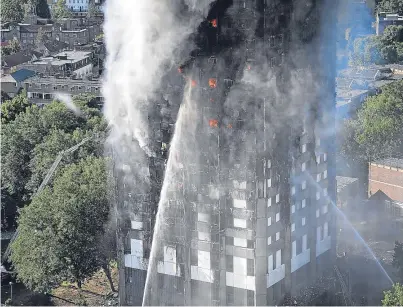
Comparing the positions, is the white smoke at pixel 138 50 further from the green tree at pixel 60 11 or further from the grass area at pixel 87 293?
the green tree at pixel 60 11

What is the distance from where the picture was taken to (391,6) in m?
69.1

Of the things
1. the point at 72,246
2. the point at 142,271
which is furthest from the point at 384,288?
the point at 72,246

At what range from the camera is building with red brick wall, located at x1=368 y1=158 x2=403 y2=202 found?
111ft

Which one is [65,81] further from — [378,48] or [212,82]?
[212,82]

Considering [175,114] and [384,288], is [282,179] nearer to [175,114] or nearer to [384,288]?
[175,114]

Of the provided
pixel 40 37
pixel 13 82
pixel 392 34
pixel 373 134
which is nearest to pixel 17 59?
pixel 13 82

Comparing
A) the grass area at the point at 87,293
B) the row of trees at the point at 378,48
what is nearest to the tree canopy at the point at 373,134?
the grass area at the point at 87,293

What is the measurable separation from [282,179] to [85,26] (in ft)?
180

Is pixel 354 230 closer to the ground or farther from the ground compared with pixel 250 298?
closer to the ground

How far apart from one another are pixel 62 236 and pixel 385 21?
4752 centimetres

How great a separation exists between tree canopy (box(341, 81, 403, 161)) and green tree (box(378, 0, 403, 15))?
3085 centimetres

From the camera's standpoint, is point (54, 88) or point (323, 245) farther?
point (54, 88)

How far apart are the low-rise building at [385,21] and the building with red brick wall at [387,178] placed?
32.7m


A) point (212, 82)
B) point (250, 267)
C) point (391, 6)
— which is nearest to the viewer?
point (212, 82)
